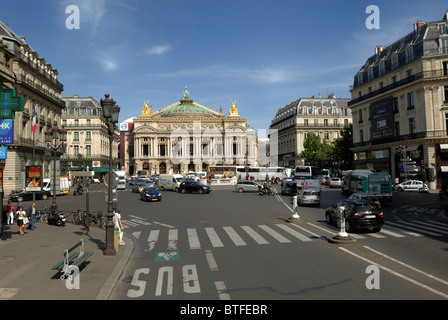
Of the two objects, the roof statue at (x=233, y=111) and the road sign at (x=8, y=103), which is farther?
the roof statue at (x=233, y=111)

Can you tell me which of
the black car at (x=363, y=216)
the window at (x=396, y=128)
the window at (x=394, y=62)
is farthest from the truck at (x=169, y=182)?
the window at (x=394, y=62)

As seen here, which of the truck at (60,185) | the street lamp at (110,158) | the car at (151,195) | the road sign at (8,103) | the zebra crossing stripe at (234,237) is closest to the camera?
the street lamp at (110,158)

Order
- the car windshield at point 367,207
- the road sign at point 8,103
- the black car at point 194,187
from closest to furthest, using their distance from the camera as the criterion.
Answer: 1. the road sign at point 8,103
2. the car windshield at point 367,207
3. the black car at point 194,187

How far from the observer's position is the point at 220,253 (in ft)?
41.2

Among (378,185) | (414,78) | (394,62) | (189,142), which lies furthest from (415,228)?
(189,142)

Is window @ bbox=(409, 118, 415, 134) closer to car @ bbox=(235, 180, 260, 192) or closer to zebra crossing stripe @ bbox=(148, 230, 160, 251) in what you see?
car @ bbox=(235, 180, 260, 192)

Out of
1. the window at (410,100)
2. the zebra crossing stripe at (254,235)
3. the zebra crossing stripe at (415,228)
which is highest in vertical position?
the window at (410,100)

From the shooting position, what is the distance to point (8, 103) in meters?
15.4

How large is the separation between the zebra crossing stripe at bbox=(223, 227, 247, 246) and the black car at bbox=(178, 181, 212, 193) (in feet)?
84.7

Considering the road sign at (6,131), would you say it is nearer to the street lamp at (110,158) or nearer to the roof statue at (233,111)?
the street lamp at (110,158)

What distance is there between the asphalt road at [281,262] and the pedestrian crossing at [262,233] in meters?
0.04

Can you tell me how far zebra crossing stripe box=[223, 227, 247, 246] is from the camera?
46.9 feet

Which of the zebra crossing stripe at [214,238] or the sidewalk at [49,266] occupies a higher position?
the sidewalk at [49,266]

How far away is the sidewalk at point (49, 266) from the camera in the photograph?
833 centimetres
